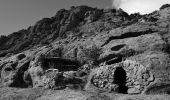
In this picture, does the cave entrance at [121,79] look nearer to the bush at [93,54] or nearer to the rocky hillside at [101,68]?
the rocky hillside at [101,68]

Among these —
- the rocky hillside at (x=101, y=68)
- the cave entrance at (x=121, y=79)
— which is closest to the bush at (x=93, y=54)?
the rocky hillside at (x=101, y=68)

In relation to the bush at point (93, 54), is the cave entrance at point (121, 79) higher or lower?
lower

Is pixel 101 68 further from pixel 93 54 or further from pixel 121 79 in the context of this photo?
pixel 93 54

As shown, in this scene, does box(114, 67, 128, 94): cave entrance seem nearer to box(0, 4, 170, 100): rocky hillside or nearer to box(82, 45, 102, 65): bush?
box(0, 4, 170, 100): rocky hillside

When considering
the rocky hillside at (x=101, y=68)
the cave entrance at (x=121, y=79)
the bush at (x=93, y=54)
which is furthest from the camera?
the bush at (x=93, y=54)

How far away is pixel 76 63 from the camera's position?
4425cm

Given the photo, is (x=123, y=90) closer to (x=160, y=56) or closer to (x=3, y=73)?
(x=160, y=56)

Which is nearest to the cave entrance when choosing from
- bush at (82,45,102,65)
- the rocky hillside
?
the rocky hillside

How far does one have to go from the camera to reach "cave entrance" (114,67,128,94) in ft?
104

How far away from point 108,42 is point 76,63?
6836mm

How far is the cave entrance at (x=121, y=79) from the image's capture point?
31.7m

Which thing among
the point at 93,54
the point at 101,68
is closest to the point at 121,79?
the point at 101,68

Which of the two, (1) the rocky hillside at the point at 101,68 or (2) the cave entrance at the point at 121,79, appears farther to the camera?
(2) the cave entrance at the point at 121,79

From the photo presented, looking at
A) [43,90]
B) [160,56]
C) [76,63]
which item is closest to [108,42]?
[76,63]
